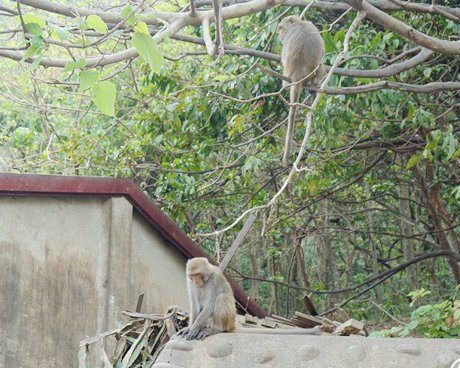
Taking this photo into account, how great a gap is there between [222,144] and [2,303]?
171 inches

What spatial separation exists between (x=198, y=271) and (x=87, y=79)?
2638mm

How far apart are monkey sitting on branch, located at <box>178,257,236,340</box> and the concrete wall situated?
1.22m

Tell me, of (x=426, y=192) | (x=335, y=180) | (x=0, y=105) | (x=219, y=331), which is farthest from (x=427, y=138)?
(x=0, y=105)

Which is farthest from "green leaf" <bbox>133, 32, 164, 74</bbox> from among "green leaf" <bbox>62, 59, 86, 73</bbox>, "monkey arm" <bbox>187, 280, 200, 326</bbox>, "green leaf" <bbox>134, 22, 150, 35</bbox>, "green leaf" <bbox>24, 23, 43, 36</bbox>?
"monkey arm" <bbox>187, 280, 200, 326</bbox>

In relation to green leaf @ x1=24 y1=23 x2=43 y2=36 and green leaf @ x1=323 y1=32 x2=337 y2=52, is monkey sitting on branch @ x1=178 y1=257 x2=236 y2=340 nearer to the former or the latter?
green leaf @ x1=24 y1=23 x2=43 y2=36

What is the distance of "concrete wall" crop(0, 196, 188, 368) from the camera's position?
6.00 meters

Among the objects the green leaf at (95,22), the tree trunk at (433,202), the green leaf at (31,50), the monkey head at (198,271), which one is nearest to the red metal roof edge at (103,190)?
the monkey head at (198,271)

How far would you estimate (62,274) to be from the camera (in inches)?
247

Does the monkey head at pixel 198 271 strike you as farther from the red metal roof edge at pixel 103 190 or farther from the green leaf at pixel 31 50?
the green leaf at pixel 31 50

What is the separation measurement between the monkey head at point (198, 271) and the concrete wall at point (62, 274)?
1.28 metres

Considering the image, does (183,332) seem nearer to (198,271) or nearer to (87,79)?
(198,271)

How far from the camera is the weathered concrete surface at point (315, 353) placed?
179 inches

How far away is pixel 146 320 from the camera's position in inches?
207

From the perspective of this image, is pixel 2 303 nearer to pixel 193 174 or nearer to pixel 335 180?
pixel 193 174
